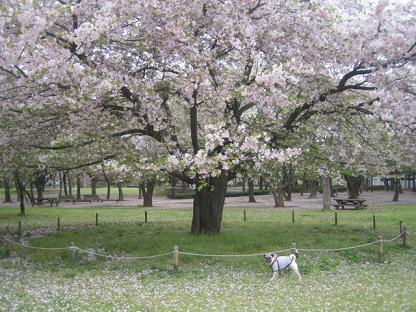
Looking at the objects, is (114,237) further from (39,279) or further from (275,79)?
(275,79)

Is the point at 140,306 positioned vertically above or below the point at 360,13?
below

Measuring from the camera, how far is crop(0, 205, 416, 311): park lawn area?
352 inches

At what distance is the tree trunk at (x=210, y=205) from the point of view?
57.1 feet

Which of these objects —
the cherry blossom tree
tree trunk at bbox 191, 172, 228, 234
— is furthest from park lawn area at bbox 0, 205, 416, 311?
the cherry blossom tree

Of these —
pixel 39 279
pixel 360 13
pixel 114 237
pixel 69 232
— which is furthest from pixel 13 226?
pixel 360 13

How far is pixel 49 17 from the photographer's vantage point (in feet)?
38.4

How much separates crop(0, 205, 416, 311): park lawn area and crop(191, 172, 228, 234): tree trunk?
2.05 ft

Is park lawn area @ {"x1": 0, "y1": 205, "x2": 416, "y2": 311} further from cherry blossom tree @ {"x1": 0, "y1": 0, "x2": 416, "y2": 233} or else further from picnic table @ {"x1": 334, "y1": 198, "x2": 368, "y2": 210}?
picnic table @ {"x1": 334, "y1": 198, "x2": 368, "y2": 210}

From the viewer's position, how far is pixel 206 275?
39.6ft

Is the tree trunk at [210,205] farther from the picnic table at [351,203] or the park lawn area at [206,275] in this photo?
the picnic table at [351,203]

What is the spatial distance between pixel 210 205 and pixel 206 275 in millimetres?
5602

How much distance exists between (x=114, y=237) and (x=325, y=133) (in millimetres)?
9648

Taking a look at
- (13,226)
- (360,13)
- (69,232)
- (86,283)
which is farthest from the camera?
(13,226)

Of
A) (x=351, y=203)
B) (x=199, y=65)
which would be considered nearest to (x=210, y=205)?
(x=199, y=65)
